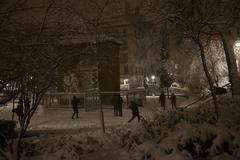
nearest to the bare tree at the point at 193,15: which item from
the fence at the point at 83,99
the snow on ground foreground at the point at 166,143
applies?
the snow on ground foreground at the point at 166,143

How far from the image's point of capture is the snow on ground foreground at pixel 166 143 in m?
8.12

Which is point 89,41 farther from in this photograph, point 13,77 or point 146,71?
point 146,71

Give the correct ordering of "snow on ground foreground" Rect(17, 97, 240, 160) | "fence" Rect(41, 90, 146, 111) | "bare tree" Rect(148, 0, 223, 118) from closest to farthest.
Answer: "snow on ground foreground" Rect(17, 97, 240, 160) → "bare tree" Rect(148, 0, 223, 118) → "fence" Rect(41, 90, 146, 111)

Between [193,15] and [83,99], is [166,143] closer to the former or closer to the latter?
[193,15]

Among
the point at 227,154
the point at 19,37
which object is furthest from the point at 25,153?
the point at 227,154

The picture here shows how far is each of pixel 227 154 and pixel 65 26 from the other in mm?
5325

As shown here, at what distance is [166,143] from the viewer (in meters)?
8.73

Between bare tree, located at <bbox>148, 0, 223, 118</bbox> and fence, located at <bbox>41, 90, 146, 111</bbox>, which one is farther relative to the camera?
fence, located at <bbox>41, 90, 146, 111</bbox>

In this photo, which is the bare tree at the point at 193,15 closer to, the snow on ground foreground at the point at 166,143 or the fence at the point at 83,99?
the snow on ground foreground at the point at 166,143

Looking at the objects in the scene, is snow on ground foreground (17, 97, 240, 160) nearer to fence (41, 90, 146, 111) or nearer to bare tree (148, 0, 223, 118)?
bare tree (148, 0, 223, 118)

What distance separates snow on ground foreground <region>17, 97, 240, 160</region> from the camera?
8.12 metres

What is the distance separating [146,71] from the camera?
6944cm

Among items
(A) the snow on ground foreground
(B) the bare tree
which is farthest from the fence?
(B) the bare tree

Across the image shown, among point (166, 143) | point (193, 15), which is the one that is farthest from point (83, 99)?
point (166, 143)
